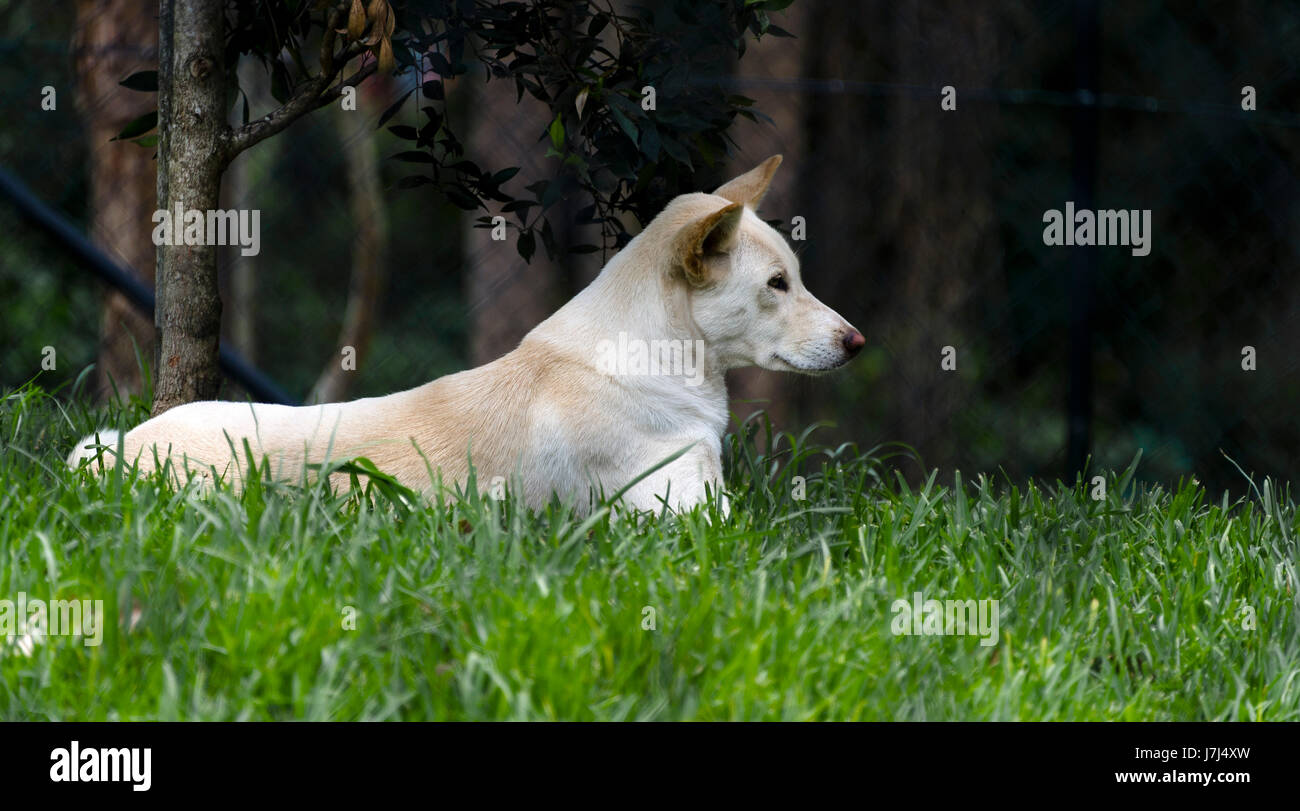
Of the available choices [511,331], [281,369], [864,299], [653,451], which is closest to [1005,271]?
[864,299]

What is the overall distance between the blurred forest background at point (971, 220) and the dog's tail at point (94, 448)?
67.4 inches

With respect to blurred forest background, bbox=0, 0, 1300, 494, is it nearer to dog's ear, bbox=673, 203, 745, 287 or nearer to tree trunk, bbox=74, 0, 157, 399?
tree trunk, bbox=74, 0, 157, 399

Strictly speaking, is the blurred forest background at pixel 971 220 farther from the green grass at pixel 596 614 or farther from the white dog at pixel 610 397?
the green grass at pixel 596 614

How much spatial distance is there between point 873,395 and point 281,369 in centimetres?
530

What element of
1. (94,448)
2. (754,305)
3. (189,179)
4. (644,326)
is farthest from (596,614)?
(189,179)

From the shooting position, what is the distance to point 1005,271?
20.5 feet

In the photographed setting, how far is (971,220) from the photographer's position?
602cm

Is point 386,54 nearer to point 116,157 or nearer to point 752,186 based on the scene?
point 752,186

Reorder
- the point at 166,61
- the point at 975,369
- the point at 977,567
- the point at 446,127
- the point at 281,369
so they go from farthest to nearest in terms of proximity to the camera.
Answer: the point at 281,369 → the point at 975,369 → the point at 446,127 → the point at 166,61 → the point at 977,567

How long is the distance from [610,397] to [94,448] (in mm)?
1371

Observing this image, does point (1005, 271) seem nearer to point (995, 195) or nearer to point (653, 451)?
point (995, 195)

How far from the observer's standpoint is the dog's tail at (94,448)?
319 centimetres

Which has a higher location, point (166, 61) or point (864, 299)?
point (166, 61)

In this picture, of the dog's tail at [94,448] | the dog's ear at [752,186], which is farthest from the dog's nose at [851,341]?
the dog's tail at [94,448]
